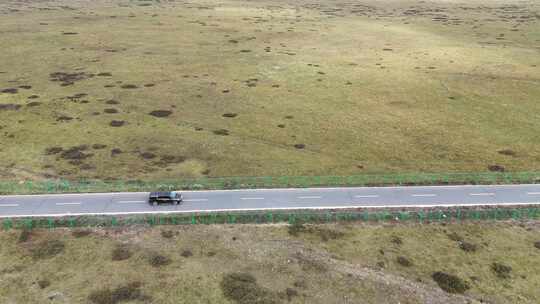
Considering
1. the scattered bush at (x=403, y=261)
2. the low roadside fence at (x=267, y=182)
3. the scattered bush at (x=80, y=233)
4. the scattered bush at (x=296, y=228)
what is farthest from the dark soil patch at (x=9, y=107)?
the scattered bush at (x=403, y=261)

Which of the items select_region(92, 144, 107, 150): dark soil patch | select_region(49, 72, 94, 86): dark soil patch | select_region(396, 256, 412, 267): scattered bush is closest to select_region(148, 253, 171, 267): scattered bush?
select_region(396, 256, 412, 267): scattered bush

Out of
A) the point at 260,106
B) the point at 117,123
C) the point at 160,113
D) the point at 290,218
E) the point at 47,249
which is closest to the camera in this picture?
the point at 47,249

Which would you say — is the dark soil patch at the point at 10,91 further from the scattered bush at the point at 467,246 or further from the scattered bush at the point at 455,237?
the scattered bush at the point at 467,246

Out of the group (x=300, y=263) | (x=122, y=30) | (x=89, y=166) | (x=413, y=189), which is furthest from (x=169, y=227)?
(x=122, y=30)

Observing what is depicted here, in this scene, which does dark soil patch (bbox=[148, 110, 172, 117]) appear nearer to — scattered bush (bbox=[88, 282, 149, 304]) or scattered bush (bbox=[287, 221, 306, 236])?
scattered bush (bbox=[287, 221, 306, 236])

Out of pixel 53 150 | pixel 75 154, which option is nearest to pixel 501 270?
pixel 75 154

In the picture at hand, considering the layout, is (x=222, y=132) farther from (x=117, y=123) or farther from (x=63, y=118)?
(x=63, y=118)
